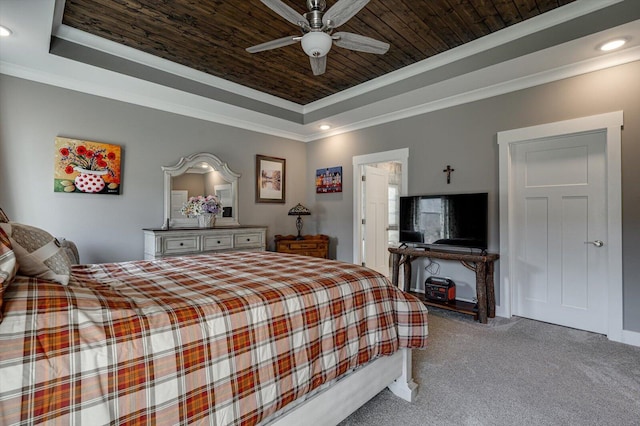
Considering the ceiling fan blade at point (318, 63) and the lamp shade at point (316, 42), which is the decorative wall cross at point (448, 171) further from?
the lamp shade at point (316, 42)

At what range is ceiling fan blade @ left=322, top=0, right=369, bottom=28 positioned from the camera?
6.40 feet

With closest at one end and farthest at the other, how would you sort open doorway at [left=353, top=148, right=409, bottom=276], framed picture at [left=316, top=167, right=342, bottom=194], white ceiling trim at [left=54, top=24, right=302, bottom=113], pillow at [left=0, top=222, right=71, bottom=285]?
1. pillow at [left=0, top=222, right=71, bottom=285]
2. white ceiling trim at [left=54, top=24, right=302, bottom=113]
3. open doorway at [left=353, top=148, right=409, bottom=276]
4. framed picture at [left=316, top=167, right=342, bottom=194]

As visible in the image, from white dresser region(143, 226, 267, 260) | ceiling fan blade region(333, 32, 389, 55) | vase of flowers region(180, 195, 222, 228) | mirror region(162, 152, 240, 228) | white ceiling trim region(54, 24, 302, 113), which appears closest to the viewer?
ceiling fan blade region(333, 32, 389, 55)

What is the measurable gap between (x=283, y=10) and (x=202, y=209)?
9.14 ft

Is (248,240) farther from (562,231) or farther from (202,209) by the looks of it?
(562,231)


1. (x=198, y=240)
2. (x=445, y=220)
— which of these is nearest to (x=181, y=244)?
(x=198, y=240)

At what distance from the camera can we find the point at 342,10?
202 cm

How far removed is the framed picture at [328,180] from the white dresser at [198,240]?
1.45m

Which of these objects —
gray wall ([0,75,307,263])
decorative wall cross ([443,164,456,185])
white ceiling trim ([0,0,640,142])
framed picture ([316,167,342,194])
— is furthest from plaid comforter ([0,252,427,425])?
framed picture ([316,167,342,194])

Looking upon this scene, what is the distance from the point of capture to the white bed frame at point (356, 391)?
1435 millimetres

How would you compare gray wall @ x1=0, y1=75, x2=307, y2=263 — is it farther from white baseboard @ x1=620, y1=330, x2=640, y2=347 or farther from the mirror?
white baseboard @ x1=620, y1=330, x2=640, y2=347

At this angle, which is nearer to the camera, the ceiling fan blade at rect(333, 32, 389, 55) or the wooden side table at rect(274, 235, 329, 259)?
the ceiling fan blade at rect(333, 32, 389, 55)

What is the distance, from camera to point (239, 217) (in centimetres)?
471

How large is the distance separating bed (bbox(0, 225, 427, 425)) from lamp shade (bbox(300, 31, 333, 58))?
1.58 meters
